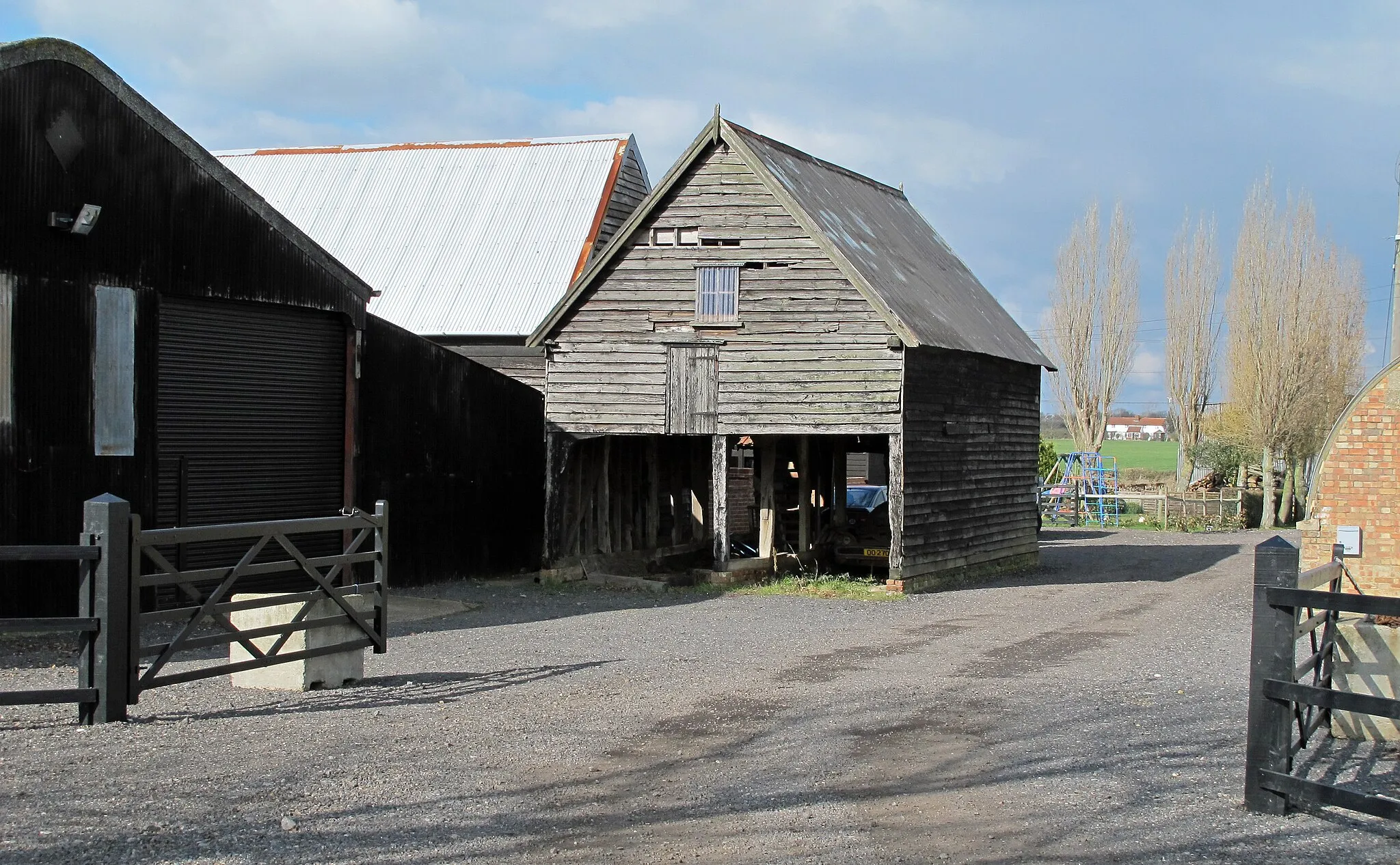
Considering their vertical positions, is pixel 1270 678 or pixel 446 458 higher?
pixel 446 458

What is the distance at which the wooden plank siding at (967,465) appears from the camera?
70.8ft

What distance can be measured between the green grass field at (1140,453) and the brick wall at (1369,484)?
59.8 m

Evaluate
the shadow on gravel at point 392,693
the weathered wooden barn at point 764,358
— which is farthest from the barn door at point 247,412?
the shadow on gravel at point 392,693

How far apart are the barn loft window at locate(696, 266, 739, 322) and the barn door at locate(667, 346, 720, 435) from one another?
1.78ft

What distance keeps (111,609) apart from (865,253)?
16.0 metres

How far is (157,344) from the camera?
623 inches

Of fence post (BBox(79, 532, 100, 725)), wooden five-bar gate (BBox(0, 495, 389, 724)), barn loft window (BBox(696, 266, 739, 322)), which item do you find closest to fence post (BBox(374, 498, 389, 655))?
wooden five-bar gate (BBox(0, 495, 389, 724))

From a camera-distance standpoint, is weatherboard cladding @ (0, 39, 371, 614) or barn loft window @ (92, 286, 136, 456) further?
barn loft window @ (92, 286, 136, 456)

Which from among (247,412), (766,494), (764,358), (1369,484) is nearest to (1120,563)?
(766,494)

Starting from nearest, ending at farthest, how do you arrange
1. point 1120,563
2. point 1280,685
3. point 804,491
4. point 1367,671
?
1. point 1280,685
2. point 1367,671
3. point 804,491
4. point 1120,563

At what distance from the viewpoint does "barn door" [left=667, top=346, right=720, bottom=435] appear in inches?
859

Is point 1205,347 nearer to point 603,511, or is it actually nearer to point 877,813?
point 603,511

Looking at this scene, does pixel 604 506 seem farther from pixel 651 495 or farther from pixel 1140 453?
pixel 1140 453

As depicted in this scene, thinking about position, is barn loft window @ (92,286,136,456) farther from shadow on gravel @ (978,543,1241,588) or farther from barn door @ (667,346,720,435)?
shadow on gravel @ (978,543,1241,588)
